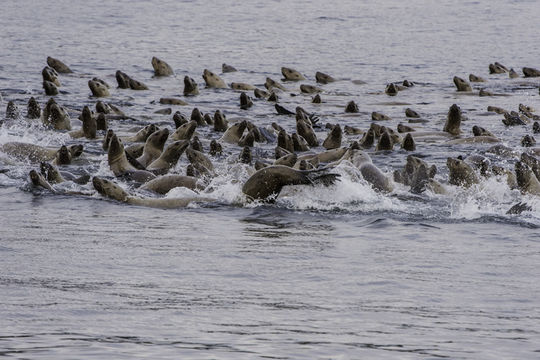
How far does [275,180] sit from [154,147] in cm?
379

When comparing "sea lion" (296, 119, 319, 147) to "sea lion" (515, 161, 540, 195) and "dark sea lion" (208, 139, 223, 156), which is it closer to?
"dark sea lion" (208, 139, 223, 156)

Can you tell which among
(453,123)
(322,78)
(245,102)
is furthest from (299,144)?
(322,78)

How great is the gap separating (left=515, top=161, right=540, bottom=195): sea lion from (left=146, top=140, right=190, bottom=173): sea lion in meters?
4.33

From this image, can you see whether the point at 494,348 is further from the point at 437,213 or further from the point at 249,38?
the point at 249,38

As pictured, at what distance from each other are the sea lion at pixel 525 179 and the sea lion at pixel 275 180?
2.28m

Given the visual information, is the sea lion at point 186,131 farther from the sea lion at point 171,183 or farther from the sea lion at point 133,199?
the sea lion at point 133,199

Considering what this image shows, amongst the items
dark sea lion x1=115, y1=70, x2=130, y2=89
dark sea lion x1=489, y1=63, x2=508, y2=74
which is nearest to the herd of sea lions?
dark sea lion x1=115, y1=70, x2=130, y2=89

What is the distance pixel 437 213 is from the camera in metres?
12.7

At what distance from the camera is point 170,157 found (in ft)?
49.5

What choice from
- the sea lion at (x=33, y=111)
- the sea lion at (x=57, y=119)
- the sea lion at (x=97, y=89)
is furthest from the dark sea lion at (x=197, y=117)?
the sea lion at (x=97, y=89)

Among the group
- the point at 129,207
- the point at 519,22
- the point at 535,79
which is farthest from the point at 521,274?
the point at 519,22

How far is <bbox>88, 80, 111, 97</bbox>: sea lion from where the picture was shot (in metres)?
25.9

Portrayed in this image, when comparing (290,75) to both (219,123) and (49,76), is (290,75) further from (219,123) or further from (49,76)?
(219,123)

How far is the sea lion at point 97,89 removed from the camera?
25891 millimetres
